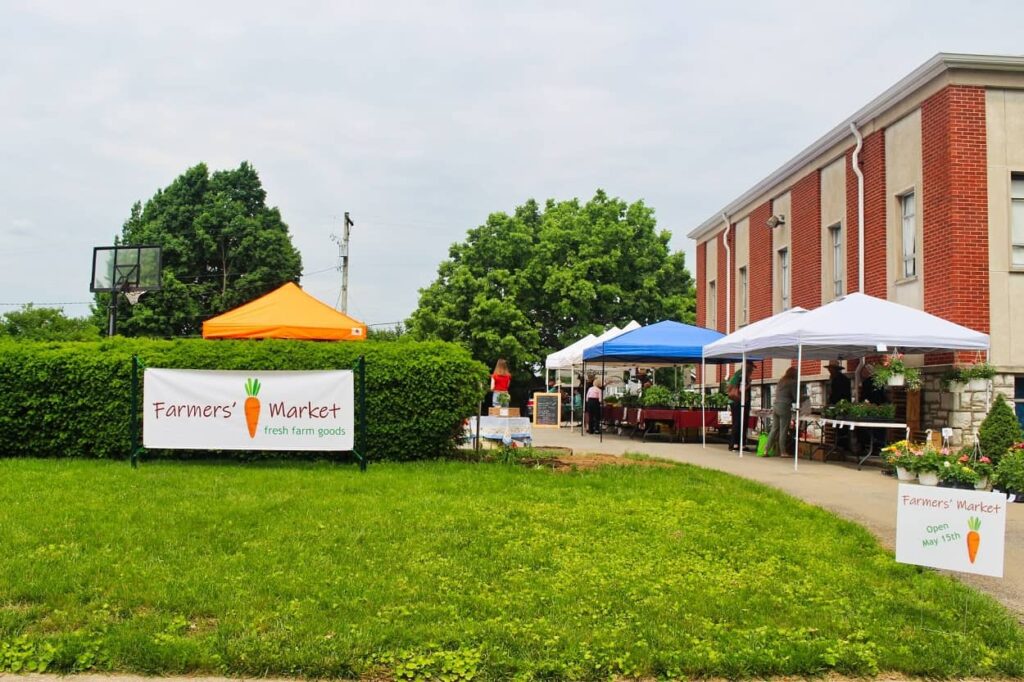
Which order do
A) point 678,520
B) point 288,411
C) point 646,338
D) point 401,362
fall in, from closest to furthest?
point 678,520 → point 288,411 → point 401,362 → point 646,338

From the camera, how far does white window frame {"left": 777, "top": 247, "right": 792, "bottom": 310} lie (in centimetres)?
2423

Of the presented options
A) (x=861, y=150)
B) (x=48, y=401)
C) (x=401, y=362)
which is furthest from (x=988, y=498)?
(x=861, y=150)

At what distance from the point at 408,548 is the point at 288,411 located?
478 centimetres

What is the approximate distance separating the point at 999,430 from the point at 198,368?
11582 millimetres

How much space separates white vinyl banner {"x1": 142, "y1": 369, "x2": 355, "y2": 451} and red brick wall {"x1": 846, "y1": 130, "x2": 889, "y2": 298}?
11962 mm

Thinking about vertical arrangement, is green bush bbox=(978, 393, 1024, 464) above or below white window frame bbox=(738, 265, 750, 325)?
below

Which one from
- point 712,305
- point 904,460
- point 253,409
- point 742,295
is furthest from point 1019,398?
point 712,305

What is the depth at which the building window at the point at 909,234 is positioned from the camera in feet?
55.2

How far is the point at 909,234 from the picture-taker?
17.1 m

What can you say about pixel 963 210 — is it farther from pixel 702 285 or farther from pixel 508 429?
pixel 702 285

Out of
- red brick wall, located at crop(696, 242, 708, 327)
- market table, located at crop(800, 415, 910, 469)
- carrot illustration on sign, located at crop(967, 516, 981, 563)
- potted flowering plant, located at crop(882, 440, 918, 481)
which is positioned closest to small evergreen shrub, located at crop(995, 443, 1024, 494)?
potted flowering plant, located at crop(882, 440, 918, 481)

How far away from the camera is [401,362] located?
12070 millimetres

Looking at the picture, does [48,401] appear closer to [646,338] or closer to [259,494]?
[259,494]

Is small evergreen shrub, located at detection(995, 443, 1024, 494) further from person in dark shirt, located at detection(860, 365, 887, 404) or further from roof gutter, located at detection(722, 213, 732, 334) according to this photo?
roof gutter, located at detection(722, 213, 732, 334)
